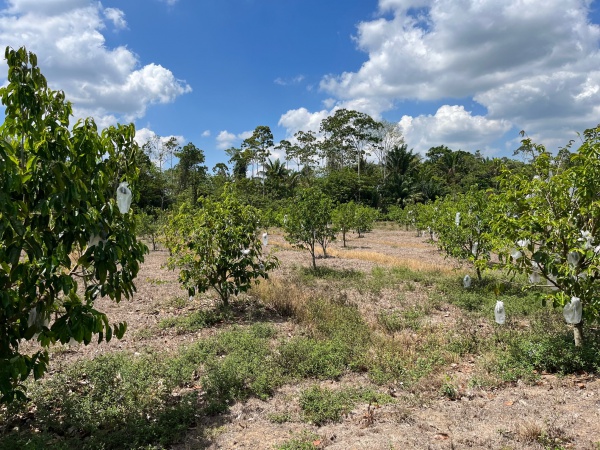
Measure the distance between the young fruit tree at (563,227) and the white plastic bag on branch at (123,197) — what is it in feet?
13.7

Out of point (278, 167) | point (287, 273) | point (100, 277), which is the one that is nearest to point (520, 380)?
point (100, 277)

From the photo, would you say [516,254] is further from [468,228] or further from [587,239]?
[468,228]

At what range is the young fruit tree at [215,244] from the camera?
6934 mm

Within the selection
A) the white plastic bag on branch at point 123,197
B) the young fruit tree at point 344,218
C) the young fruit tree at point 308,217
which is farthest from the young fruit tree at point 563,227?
the young fruit tree at point 344,218

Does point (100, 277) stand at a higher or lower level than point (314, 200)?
lower

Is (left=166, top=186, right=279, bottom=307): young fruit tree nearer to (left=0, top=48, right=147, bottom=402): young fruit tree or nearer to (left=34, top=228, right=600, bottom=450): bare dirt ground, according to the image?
(left=34, top=228, right=600, bottom=450): bare dirt ground

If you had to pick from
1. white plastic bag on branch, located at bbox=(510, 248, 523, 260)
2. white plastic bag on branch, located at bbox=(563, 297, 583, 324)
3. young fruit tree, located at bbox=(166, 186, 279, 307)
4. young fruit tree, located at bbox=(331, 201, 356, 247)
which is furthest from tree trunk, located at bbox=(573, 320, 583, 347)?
young fruit tree, located at bbox=(331, 201, 356, 247)

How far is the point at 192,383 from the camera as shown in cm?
459

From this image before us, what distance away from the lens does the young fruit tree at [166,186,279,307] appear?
22.7ft

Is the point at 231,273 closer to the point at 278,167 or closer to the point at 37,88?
the point at 37,88

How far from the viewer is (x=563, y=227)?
435cm

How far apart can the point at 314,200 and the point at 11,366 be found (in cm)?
999

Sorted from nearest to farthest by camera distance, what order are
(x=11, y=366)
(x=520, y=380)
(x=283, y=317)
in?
1. (x=11, y=366)
2. (x=520, y=380)
3. (x=283, y=317)

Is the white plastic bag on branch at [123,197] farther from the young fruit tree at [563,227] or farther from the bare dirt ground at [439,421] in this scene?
the young fruit tree at [563,227]
